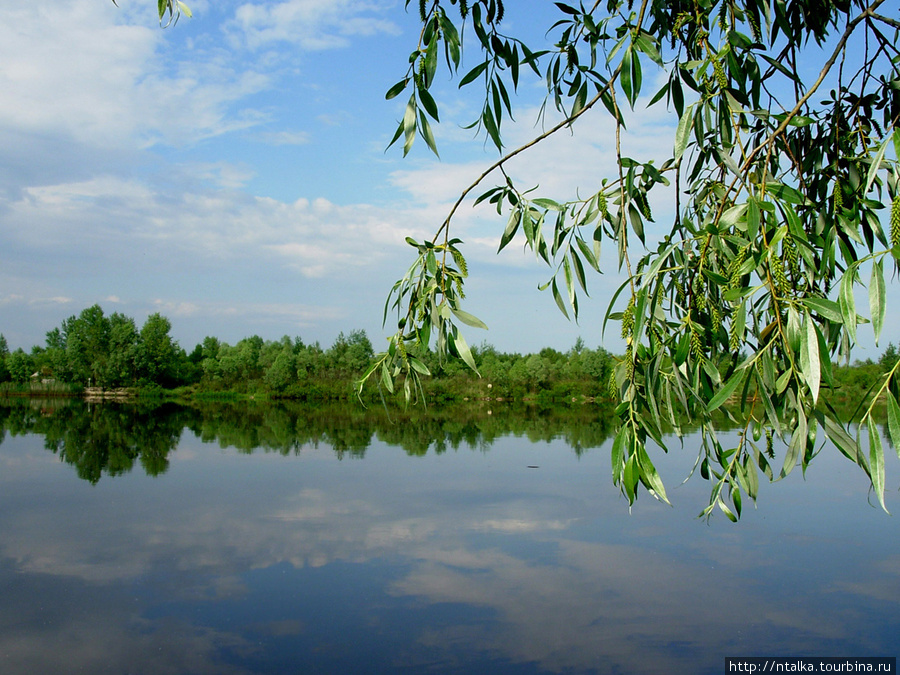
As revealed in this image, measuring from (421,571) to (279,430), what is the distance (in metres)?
12.1

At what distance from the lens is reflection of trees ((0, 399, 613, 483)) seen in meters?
13.0

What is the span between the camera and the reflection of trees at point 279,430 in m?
13.0

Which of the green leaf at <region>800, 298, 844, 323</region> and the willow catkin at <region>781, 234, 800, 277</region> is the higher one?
the willow catkin at <region>781, 234, 800, 277</region>

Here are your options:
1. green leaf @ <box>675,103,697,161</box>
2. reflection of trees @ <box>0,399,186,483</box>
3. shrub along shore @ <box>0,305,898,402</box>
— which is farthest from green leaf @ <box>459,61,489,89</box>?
shrub along shore @ <box>0,305,898,402</box>

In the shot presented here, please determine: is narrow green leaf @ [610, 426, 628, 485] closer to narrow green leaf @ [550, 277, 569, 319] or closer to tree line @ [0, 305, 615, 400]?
narrow green leaf @ [550, 277, 569, 319]

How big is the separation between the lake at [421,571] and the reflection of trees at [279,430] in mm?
1785

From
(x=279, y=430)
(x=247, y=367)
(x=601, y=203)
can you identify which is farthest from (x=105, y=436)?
(x=247, y=367)

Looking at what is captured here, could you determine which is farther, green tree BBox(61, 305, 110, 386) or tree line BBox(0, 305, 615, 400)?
green tree BBox(61, 305, 110, 386)

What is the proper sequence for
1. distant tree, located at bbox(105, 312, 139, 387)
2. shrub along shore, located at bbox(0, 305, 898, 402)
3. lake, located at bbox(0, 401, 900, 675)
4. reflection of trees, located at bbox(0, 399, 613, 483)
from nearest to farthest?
lake, located at bbox(0, 401, 900, 675), reflection of trees, located at bbox(0, 399, 613, 483), shrub along shore, located at bbox(0, 305, 898, 402), distant tree, located at bbox(105, 312, 139, 387)

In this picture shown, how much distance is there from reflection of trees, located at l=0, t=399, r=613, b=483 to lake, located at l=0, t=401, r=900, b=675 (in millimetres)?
1785

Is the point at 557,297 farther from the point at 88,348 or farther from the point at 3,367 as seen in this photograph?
the point at 3,367

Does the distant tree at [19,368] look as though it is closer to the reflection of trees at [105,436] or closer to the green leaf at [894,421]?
the reflection of trees at [105,436]

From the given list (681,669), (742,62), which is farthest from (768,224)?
(681,669)

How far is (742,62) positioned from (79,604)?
569 cm
